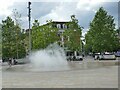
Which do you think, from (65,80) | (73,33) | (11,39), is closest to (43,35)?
(73,33)

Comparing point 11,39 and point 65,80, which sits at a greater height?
point 11,39

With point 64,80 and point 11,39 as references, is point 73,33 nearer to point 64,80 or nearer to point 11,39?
point 11,39

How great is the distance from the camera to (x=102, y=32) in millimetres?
81500

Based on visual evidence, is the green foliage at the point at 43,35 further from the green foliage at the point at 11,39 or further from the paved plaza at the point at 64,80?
the paved plaza at the point at 64,80

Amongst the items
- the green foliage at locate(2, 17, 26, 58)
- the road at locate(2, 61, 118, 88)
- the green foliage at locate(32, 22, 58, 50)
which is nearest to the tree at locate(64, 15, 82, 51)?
the green foliage at locate(32, 22, 58, 50)

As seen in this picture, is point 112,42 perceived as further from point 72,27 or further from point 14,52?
point 14,52

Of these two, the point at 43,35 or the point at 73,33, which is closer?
the point at 43,35

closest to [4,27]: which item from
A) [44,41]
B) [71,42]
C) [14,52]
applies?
[14,52]

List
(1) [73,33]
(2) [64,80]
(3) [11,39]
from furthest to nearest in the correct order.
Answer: (1) [73,33] < (3) [11,39] < (2) [64,80]

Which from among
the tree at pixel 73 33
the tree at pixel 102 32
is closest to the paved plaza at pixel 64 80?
the tree at pixel 102 32

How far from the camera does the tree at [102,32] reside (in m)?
81.8

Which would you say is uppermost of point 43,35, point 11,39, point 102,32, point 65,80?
point 102,32

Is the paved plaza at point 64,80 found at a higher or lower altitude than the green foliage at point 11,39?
lower

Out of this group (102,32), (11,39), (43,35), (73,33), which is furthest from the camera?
(73,33)
